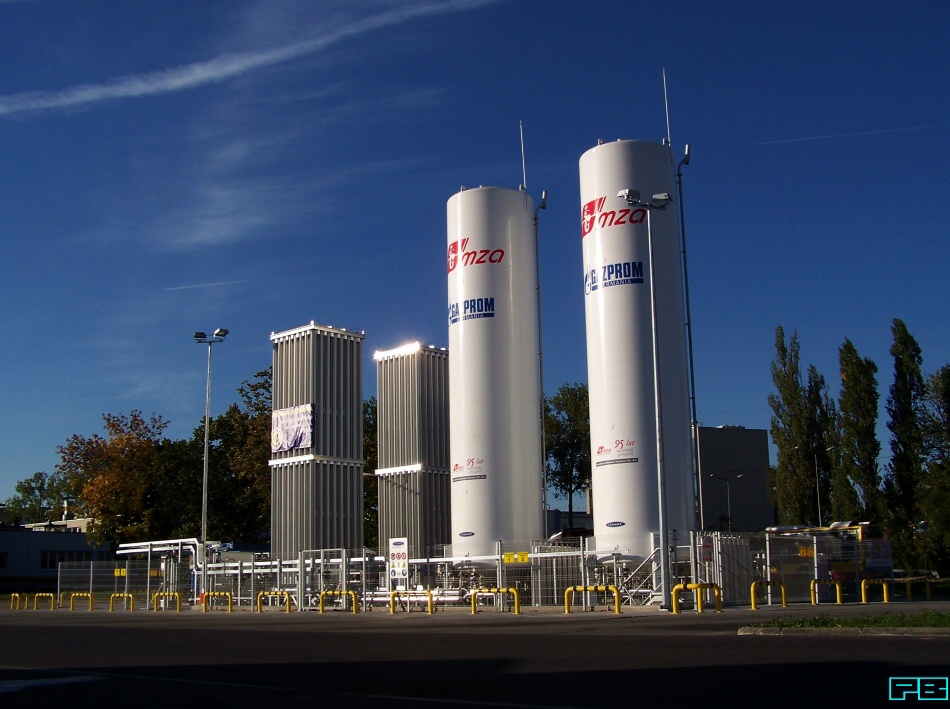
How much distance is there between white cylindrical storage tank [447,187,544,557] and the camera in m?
38.8

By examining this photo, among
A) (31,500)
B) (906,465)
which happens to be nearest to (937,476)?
(906,465)

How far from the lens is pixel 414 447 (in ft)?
151

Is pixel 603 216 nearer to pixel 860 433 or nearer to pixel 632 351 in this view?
pixel 632 351

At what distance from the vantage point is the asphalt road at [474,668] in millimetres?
10766

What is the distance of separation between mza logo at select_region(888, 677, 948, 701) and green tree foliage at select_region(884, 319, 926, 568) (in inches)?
1907

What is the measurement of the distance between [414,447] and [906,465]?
28110 mm

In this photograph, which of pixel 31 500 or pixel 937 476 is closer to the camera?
pixel 937 476

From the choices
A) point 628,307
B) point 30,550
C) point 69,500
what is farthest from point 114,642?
point 69,500

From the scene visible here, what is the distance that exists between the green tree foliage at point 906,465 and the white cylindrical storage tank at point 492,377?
2621 centimetres

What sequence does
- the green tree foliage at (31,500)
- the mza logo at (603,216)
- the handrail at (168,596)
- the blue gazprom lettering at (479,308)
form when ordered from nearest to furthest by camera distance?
the mza logo at (603,216)
the blue gazprom lettering at (479,308)
the handrail at (168,596)
the green tree foliage at (31,500)

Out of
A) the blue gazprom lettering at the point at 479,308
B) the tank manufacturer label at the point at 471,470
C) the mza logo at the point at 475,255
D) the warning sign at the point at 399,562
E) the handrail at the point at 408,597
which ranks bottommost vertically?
the handrail at the point at 408,597

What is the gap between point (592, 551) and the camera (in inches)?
1314

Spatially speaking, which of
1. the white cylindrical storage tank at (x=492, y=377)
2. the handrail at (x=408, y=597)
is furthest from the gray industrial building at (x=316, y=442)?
the handrail at (x=408, y=597)

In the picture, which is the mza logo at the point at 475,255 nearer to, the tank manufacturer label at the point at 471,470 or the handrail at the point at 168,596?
the tank manufacturer label at the point at 471,470
